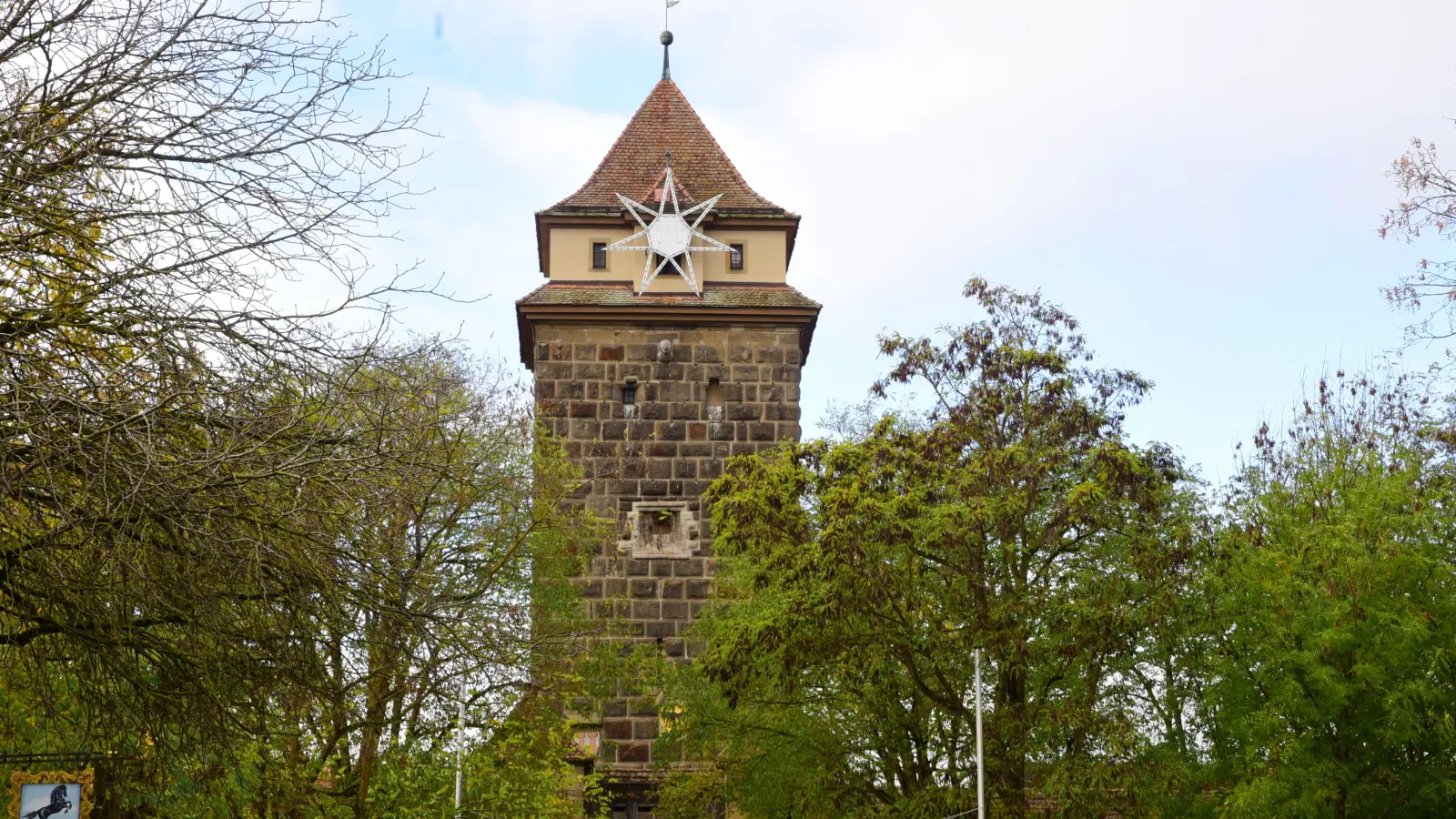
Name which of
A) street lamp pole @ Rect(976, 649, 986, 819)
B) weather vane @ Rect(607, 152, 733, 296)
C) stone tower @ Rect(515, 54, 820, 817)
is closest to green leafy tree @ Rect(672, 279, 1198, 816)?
street lamp pole @ Rect(976, 649, 986, 819)

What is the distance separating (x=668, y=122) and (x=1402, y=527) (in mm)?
14494

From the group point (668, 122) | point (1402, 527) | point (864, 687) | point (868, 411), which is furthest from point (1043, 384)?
point (868, 411)

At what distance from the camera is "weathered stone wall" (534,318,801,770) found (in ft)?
94.4

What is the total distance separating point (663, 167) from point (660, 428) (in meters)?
4.99

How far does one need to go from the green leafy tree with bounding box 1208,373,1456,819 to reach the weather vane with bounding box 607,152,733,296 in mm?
9882

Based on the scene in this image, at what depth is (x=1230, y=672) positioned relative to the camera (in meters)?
23.5

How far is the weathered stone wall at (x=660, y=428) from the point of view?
94.4 ft

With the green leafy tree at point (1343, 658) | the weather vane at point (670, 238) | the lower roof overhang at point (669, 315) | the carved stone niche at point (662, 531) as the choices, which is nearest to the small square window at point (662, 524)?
the carved stone niche at point (662, 531)

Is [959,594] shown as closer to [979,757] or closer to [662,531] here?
[979,757]

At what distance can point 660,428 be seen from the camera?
2942 centimetres

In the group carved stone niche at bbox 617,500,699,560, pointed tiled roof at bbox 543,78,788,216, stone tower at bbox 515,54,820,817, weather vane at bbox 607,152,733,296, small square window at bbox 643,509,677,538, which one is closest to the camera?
stone tower at bbox 515,54,820,817

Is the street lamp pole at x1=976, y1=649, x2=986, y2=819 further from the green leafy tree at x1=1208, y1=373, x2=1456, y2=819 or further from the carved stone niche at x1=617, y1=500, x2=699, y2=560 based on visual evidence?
the carved stone niche at x1=617, y1=500, x2=699, y2=560

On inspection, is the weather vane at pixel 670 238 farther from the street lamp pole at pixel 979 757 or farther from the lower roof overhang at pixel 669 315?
the street lamp pole at pixel 979 757

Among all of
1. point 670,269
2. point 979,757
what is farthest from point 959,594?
point 670,269
